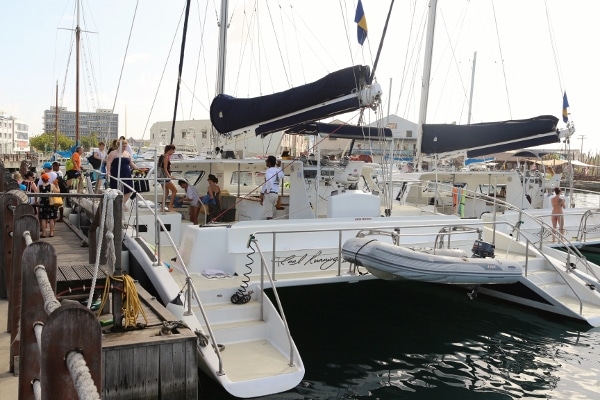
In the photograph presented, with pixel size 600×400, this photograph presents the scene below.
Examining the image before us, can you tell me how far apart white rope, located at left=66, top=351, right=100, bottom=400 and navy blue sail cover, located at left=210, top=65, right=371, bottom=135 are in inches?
312

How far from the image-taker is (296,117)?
402 inches

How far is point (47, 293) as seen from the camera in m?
2.98

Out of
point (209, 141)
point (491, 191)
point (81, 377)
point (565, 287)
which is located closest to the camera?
point (81, 377)

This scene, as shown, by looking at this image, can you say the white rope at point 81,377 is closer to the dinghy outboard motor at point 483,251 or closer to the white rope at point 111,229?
the white rope at point 111,229

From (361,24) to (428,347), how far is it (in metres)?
5.90

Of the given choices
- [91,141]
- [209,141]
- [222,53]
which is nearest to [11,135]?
[91,141]

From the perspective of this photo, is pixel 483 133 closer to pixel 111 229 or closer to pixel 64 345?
pixel 111 229

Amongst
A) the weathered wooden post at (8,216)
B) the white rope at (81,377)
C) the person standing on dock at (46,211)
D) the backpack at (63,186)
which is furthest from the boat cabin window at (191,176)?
the white rope at (81,377)

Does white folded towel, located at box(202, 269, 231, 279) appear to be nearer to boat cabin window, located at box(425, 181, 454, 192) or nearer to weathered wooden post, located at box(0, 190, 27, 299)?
weathered wooden post, located at box(0, 190, 27, 299)

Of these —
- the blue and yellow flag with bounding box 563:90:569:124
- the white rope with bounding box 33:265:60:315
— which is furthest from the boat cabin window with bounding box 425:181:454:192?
the white rope with bounding box 33:265:60:315

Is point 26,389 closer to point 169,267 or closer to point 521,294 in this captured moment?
point 169,267

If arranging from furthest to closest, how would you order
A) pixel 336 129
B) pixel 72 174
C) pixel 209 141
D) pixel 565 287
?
pixel 209 141, pixel 72 174, pixel 336 129, pixel 565 287

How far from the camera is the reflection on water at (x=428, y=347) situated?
715 cm

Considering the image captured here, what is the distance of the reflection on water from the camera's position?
715cm
